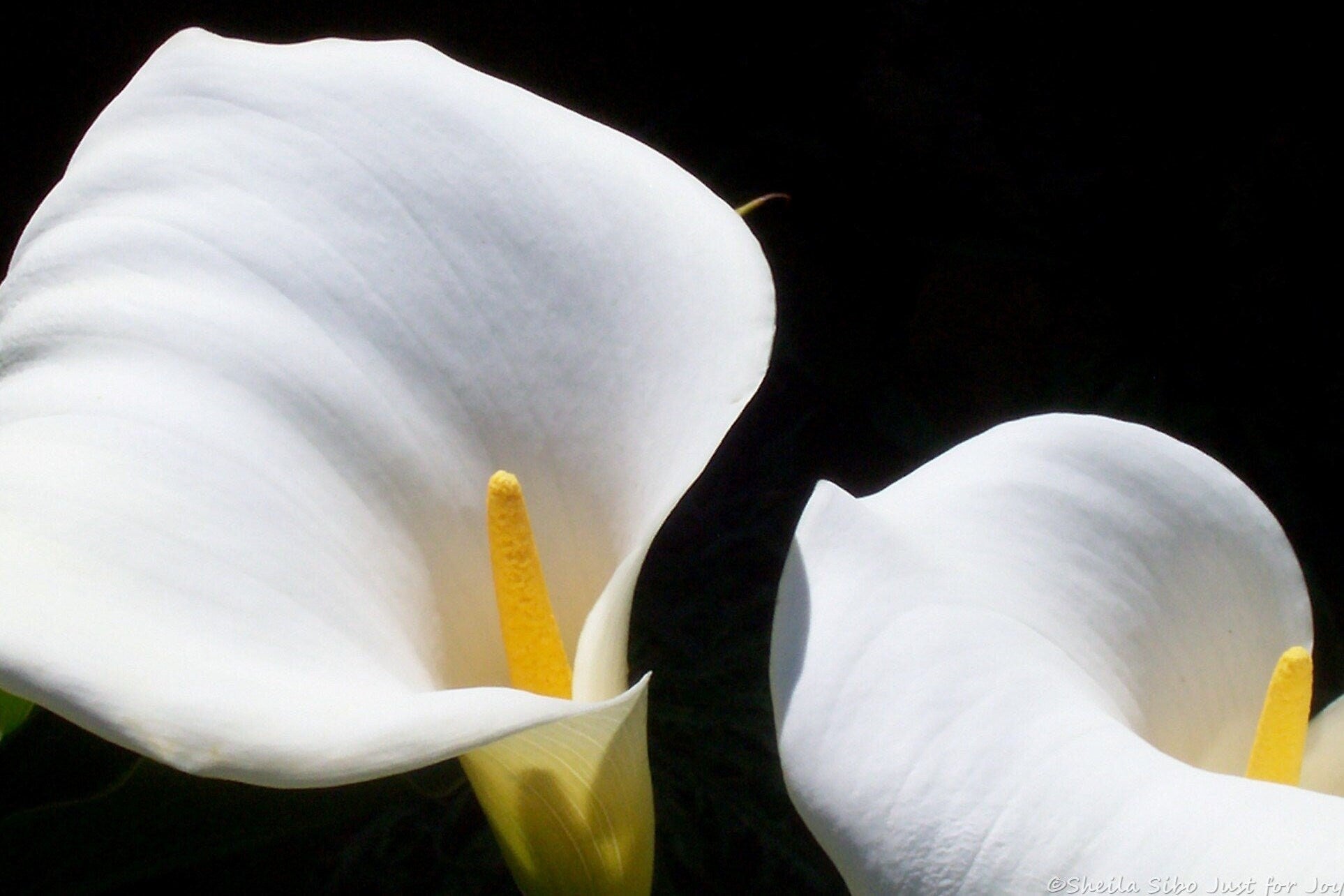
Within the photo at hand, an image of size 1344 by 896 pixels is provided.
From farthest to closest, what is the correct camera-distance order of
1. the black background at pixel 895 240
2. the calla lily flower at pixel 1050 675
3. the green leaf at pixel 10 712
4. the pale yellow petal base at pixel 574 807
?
the black background at pixel 895 240 < the green leaf at pixel 10 712 < the pale yellow petal base at pixel 574 807 < the calla lily flower at pixel 1050 675

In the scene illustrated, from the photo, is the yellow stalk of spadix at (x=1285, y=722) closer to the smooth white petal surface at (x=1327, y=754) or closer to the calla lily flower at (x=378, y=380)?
the smooth white petal surface at (x=1327, y=754)

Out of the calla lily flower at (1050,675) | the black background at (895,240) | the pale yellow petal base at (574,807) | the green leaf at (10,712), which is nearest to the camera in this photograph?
the calla lily flower at (1050,675)

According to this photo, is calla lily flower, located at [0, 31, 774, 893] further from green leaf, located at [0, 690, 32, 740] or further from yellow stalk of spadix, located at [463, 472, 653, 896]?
green leaf, located at [0, 690, 32, 740]

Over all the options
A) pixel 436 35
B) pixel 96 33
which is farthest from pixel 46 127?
pixel 436 35

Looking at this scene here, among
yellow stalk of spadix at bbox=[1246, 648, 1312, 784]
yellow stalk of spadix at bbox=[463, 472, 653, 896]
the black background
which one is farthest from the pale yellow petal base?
the black background

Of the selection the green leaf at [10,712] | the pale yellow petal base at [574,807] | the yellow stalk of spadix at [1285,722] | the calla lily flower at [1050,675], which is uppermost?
the calla lily flower at [1050,675]

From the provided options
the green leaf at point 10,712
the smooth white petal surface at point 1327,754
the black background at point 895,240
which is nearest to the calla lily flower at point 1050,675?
the smooth white petal surface at point 1327,754

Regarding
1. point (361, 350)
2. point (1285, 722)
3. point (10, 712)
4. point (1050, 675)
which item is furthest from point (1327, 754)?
point (10, 712)

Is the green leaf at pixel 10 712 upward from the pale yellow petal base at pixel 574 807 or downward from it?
downward

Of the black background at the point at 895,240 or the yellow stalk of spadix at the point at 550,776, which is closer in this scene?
the yellow stalk of spadix at the point at 550,776
